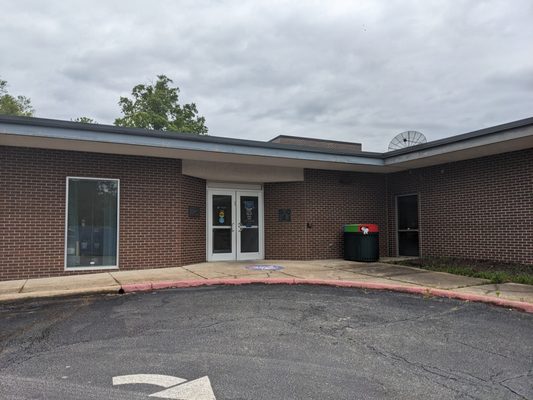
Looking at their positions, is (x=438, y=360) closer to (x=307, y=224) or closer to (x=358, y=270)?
(x=358, y=270)

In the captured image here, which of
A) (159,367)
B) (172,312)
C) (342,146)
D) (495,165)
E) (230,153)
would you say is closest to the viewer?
(159,367)

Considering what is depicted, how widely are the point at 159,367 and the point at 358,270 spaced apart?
7.43 meters

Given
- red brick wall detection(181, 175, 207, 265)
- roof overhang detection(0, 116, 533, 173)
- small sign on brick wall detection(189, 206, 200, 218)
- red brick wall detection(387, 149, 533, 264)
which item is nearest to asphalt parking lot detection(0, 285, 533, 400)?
roof overhang detection(0, 116, 533, 173)

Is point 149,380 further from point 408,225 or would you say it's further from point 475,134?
point 408,225

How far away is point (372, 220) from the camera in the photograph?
14.5m

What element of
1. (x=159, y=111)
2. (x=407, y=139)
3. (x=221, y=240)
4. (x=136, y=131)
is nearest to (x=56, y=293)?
(x=136, y=131)

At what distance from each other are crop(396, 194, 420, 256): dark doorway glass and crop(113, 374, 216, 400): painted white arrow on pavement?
11501mm

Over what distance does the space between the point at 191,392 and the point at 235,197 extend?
972cm

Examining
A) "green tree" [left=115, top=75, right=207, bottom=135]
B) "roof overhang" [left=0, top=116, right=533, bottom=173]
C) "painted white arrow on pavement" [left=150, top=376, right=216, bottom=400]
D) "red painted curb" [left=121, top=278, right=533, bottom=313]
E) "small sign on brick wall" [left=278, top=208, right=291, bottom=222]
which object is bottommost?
"painted white arrow on pavement" [left=150, top=376, right=216, bottom=400]

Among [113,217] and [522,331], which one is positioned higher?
[113,217]

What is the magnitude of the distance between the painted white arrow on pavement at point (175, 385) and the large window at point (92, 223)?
7.14 meters

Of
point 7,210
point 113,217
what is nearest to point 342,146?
point 113,217

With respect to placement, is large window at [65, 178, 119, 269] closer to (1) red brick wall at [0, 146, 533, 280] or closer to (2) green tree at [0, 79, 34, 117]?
(1) red brick wall at [0, 146, 533, 280]

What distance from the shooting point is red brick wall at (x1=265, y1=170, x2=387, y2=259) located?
1335 centimetres
